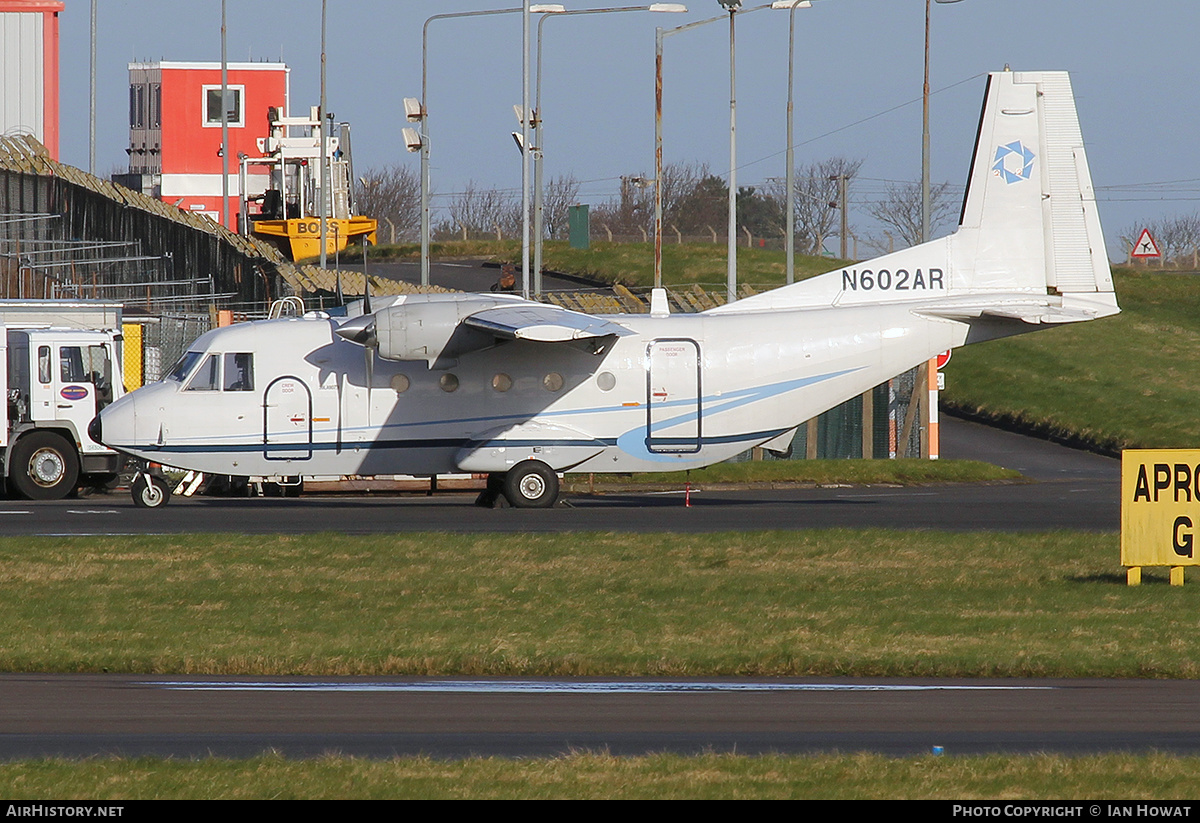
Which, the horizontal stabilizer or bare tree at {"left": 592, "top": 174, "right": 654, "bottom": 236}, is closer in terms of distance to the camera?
the horizontal stabilizer

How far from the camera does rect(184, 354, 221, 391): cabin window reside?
22703 millimetres

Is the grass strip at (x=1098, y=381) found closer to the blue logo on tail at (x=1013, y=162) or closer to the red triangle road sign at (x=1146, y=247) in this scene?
the red triangle road sign at (x=1146, y=247)

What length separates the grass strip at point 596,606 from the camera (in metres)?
10.9

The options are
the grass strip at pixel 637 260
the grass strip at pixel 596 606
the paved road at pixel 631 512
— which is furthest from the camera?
the grass strip at pixel 637 260

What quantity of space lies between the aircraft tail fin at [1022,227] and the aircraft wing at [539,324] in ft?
14.7

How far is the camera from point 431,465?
2294 cm

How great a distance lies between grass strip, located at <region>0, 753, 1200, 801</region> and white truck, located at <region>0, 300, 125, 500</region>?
19.5 metres

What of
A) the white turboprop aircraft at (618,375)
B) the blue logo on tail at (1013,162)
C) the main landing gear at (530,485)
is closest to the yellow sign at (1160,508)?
the white turboprop aircraft at (618,375)

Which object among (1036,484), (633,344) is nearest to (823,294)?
(633,344)

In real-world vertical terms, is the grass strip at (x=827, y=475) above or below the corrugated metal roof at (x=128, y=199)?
below

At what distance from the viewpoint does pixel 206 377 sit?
895 inches

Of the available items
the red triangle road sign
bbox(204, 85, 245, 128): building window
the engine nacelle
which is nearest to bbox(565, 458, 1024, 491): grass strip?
the engine nacelle

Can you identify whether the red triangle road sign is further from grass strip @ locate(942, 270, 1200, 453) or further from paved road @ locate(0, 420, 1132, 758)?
paved road @ locate(0, 420, 1132, 758)
